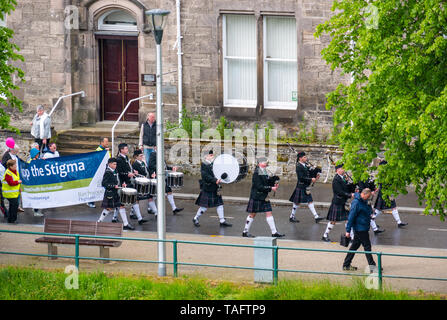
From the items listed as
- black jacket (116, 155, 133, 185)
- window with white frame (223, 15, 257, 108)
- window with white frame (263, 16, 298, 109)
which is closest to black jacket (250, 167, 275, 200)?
black jacket (116, 155, 133, 185)

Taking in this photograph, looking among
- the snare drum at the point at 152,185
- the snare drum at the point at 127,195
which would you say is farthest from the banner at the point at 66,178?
the snare drum at the point at 152,185

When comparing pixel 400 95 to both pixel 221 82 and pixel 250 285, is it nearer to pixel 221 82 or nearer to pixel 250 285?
pixel 250 285

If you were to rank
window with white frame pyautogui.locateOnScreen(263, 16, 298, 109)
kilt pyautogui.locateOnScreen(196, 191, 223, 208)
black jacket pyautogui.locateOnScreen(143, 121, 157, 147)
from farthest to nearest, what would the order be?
window with white frame pyautogui.locateOnScreen(263, 16, 298, 109) → black jacket pyautogui.locateOnScreen(143, 121, 157, 147) → kilt pyautogui.locateOnScreen(196, 191, 223, 208)

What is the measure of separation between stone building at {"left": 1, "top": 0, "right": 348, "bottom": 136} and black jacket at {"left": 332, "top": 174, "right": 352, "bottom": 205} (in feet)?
22.0

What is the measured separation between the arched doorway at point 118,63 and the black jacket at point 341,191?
1118 cm

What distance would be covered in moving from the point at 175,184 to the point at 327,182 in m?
5.53

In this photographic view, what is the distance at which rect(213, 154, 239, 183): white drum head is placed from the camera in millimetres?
25059

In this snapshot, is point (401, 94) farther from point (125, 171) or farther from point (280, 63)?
point (280, 63)

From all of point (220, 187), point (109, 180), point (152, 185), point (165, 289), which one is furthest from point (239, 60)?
point (165, 289)

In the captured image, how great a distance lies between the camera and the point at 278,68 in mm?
30828

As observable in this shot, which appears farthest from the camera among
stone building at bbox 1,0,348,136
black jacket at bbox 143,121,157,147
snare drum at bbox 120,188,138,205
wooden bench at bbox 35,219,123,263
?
stone building at bbox 1,0,348,136

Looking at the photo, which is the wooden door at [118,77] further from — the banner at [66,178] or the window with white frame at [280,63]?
the banner at [66,178]

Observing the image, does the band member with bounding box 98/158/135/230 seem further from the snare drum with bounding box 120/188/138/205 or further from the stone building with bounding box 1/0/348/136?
the stone building with bounding box 1/0/348/136

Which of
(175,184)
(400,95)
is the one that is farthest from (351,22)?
(175,184)
